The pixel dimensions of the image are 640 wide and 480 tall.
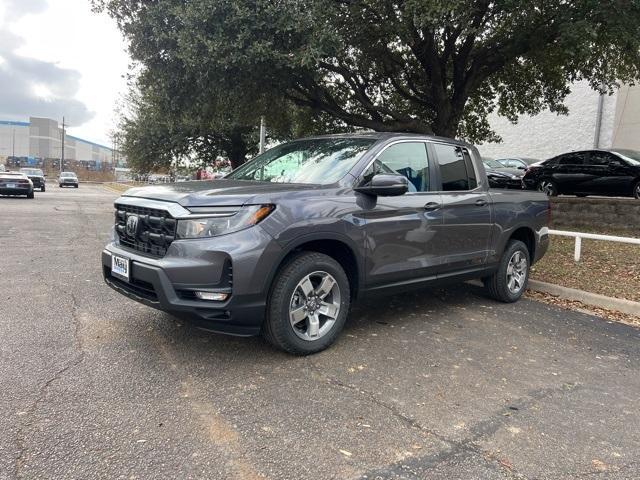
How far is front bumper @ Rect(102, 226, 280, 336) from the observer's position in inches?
143

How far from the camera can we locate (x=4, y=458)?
2.62 metres

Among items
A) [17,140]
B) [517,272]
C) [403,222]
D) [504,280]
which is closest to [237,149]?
[517,272]

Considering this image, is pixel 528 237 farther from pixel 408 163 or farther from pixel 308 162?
pixel 308 162

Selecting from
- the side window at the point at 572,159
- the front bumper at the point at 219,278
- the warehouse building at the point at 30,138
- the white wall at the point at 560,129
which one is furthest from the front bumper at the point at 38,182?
the warehouse building at the point at 30,138

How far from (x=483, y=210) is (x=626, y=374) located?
2149 mm

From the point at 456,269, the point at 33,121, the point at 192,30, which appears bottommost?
the point at 456,269

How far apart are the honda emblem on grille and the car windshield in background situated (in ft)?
4.09

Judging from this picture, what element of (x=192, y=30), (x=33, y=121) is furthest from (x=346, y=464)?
(x=33, y=121)

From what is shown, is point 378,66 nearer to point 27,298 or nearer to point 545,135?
point 27,298

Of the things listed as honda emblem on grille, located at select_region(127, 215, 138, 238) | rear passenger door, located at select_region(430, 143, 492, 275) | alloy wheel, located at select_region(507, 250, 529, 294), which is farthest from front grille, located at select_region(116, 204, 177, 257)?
alloy wheel, located at select_region(507, 250, 529, 294)

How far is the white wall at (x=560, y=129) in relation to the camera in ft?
74.8

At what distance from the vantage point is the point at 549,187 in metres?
15.5

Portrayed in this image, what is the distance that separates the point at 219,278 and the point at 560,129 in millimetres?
25009

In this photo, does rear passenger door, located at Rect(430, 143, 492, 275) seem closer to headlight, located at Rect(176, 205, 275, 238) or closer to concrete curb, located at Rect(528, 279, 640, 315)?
concrete curb, located at Rect(528, 279, 640, 315)
